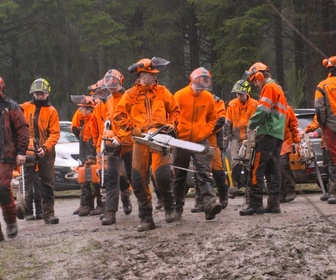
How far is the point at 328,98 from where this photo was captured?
1220cm

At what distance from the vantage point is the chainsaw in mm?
9633

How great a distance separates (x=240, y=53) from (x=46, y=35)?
33.6 feet

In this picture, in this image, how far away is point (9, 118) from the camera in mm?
10312

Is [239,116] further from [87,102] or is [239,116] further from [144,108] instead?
[144,108]

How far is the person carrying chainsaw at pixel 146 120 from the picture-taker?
10117 millimetres

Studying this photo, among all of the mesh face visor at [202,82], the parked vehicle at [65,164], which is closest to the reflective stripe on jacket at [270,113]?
the mesh face visor at [202,82]

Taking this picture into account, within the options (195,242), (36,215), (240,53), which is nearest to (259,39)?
(240,53)

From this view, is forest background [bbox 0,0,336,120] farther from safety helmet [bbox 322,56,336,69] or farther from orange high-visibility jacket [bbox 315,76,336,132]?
safety helmet [bbox 322,56,336,69]

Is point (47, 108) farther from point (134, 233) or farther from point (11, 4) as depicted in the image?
point (11, 4)

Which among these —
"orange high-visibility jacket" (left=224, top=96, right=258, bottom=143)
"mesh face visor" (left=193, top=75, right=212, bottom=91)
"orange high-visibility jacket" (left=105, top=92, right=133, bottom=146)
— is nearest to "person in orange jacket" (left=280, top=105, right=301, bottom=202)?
"orange high-visibility jacket" (left=224, top=96, right=258, bottom=143)

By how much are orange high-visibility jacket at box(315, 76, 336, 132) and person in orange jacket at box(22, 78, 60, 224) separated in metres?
3.77

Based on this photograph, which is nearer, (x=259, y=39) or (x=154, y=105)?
(x=154, y=105)

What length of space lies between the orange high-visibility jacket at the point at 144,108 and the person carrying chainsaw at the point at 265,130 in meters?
1.25

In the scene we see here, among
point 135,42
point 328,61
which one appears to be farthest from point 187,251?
point 135,42
